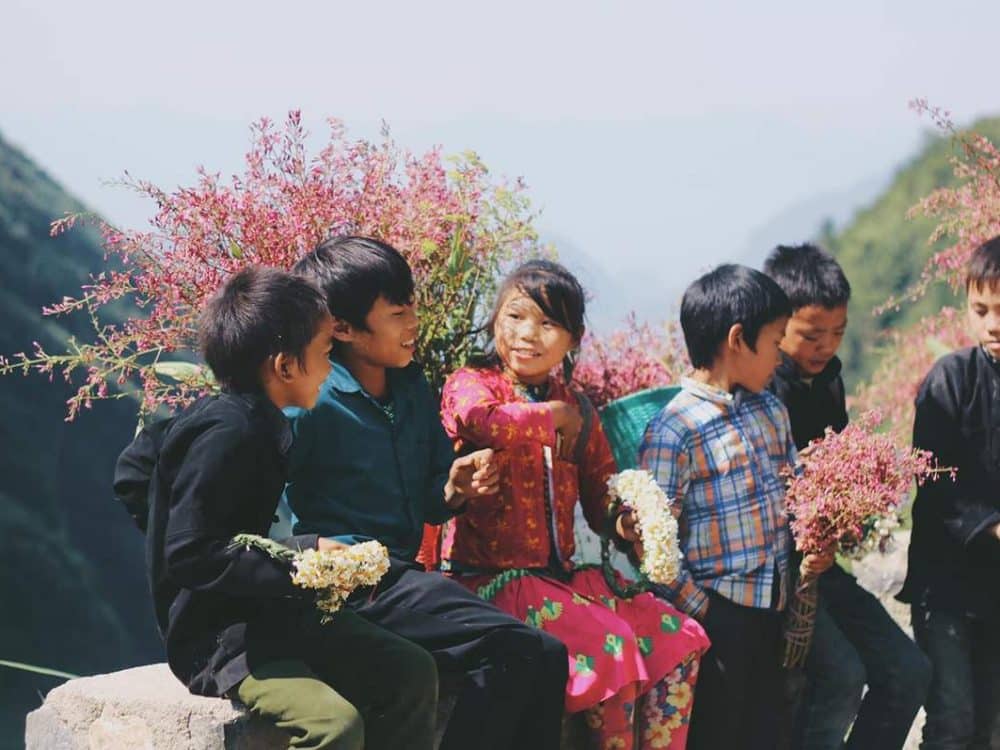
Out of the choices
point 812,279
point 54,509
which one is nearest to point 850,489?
point 812,279

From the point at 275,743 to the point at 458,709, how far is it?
0.60 m

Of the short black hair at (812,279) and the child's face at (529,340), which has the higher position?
the short black hair at (812,279)

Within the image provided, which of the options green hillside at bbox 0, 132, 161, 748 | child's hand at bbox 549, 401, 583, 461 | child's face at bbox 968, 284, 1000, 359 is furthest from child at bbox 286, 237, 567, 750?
green hillside at bbox 0, 132, 161, 748

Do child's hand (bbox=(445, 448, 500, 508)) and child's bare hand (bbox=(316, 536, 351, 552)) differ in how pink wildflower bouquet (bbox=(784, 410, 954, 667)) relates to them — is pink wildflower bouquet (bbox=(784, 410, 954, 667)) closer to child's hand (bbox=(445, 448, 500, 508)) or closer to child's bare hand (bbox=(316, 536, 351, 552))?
child's hand (bbox=(445, 448, 500, 508))

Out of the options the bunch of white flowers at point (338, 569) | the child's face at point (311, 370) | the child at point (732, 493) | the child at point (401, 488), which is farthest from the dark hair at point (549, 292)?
the bunch of white flowers at point (338, 569)

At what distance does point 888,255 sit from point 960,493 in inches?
1271

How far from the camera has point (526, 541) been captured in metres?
4.44

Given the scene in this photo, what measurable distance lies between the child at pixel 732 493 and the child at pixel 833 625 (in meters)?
0.19

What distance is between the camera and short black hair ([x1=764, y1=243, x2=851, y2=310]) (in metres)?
5.31

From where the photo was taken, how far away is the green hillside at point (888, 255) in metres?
34.6

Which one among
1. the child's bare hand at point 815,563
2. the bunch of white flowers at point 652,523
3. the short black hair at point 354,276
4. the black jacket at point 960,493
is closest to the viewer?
the short black hair at point 354,276

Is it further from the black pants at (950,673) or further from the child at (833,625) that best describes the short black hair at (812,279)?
the black pants at (950,673)

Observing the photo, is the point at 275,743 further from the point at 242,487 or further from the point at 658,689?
the point at 658,689

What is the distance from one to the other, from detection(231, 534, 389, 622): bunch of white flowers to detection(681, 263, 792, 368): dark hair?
1.86m
